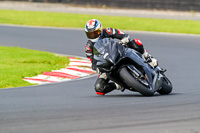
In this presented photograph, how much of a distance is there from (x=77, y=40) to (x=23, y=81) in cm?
969

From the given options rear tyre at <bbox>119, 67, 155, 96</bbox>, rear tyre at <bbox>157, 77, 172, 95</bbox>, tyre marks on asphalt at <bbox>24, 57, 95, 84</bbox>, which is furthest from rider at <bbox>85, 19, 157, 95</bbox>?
tyre marks on asphalt at <bbox>24, 57, 95, 84</bbox>

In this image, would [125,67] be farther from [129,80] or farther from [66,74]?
[66,74]

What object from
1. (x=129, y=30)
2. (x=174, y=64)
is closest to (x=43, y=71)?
(x=174, y=64)

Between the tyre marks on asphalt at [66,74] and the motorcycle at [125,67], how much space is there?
139 inches

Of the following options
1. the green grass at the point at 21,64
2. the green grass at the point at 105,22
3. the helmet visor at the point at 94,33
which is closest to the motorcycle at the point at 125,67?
the helmet visor at the point at 94,33

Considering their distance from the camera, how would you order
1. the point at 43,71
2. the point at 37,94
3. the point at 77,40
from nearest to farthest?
the point at 37,94
the point at 43,71
the point at 77,40

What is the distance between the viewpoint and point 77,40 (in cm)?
2062

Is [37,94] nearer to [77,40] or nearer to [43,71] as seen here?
[43,71]

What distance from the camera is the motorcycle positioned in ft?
25.1

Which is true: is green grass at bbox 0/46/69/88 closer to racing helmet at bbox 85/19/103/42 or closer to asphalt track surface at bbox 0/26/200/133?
asphalt track surface at bbox 0/26/200/133

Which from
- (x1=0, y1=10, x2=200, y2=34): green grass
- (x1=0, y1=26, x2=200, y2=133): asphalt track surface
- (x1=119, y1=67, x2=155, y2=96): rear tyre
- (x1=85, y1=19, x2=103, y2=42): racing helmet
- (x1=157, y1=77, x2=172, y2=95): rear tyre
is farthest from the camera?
(x1=0, y1=10, x2=200, y2=34): green grass

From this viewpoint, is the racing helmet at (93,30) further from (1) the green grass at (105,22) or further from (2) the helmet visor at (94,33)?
(1) the green grass at (105,22)

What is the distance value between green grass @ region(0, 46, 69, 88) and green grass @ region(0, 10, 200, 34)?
9.31m

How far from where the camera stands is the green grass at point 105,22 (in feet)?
81.7
